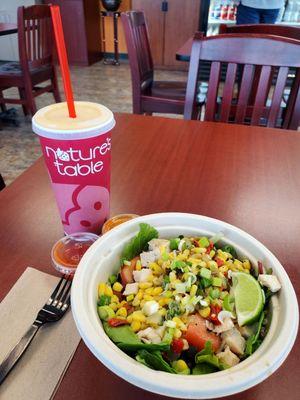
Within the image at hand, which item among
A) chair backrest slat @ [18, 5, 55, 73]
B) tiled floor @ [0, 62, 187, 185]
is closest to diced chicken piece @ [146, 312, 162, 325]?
tiled floor @ [0, 62, 187, 185]

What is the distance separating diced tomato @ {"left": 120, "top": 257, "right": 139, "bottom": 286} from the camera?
1.37 ft

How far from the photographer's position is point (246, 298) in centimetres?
36

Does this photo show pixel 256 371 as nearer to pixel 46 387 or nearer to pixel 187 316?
pixel 187 316

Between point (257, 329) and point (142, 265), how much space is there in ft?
0.53

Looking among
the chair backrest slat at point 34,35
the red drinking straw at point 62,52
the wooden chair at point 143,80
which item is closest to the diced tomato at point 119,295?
the red drinking straw at point 62,52

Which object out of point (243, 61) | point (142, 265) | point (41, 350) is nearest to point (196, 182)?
point (142, 265)

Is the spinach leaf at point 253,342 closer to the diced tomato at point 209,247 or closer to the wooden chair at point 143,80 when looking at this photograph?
the diced tomato at point 209,247

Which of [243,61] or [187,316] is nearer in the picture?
[187,316]

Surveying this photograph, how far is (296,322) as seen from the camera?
32 cm

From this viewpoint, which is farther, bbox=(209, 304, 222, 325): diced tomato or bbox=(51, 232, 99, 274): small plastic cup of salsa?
bbox=(51, 232, 99, 274): small plastic cup of salsa

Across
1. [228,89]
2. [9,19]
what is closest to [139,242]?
[228,89]

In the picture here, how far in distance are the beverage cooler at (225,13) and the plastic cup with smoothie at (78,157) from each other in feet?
15.2

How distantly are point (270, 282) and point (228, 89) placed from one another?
1.01 m

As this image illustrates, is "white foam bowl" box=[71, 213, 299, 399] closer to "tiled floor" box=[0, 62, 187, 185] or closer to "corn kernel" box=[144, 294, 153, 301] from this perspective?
"corn kernel" box=[144, 294, 153, 301]
